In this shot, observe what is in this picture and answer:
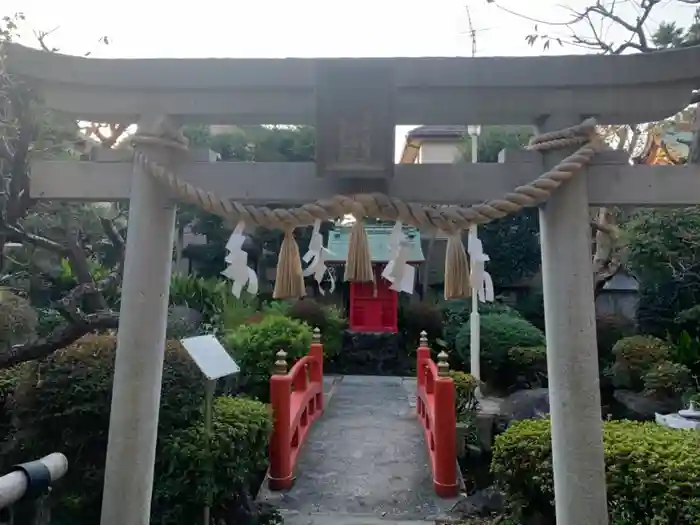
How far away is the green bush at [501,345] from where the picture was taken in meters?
11.7

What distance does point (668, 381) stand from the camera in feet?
29.5

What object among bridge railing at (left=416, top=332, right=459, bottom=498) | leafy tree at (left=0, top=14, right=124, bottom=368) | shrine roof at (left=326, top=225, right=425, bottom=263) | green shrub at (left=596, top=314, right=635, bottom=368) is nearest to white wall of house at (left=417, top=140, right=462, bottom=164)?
shrine roof at (left=326, top=225, right=425, bottom=263)

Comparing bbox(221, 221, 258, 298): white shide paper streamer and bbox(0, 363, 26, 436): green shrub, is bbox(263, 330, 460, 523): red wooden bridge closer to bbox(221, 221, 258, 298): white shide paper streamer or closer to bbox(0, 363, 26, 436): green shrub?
bbox(0, 363, 26, 436): green shrub

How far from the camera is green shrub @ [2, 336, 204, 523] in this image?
165 inches

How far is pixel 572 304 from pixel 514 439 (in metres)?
2.12

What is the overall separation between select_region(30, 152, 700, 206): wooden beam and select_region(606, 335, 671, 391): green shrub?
8.41 metres

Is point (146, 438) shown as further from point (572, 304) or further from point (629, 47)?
point (629, 47)

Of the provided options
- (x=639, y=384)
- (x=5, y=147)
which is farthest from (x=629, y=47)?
(x=5, y=147)

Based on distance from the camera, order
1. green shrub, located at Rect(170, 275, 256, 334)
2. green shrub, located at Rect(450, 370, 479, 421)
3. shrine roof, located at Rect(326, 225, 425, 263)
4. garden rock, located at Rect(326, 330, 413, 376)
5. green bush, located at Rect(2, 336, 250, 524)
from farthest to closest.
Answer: garden rock, located at Rect(326, 330, 413, 376) < shrine roof, located at Rect(326, 225, 425, 263) < green shrub, located at Rect(170, 275, 256, 334) < green shrub, located at Rect(450, 370, 479, 421) < green bush, located at Rect(2, 336, 250, 524)

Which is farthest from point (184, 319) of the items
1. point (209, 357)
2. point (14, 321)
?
point (209, 357)

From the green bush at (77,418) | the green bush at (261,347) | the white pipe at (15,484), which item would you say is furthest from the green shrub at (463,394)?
the white pipe at (15,484)

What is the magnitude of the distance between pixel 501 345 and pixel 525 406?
321cm

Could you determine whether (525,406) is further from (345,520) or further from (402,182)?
(402,182)

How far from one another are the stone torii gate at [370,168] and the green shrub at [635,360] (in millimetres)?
8451
